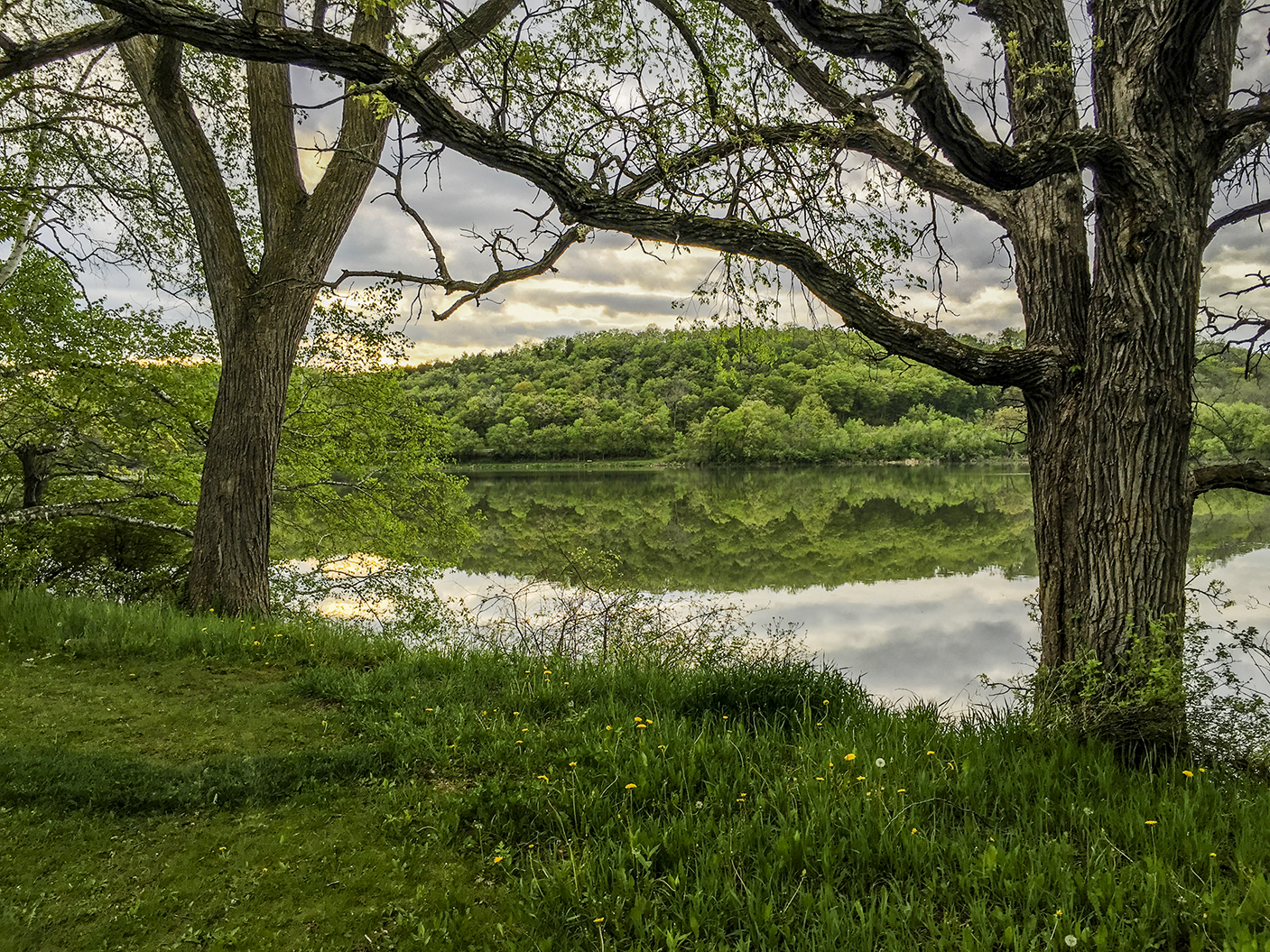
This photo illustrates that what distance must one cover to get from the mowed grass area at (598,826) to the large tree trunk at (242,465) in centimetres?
180

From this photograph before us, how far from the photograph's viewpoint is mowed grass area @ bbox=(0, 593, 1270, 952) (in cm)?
210

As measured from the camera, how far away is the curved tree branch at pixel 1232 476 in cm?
366

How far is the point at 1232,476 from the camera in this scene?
3.71 meters

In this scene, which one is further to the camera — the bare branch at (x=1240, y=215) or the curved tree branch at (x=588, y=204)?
the bare branch at (x=1240, y=215)

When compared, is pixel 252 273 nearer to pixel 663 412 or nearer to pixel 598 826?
pixel 598 826

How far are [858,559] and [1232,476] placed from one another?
1658cm

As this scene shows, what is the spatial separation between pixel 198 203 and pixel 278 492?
4.13 meters

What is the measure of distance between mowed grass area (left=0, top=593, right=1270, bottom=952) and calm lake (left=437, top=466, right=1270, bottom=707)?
10.5 feet

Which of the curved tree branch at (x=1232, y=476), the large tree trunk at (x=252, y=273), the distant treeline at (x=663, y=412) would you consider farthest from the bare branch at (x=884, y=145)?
the distant treeline at (x=663, y=412)

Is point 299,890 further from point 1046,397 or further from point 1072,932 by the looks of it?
point 1046,397

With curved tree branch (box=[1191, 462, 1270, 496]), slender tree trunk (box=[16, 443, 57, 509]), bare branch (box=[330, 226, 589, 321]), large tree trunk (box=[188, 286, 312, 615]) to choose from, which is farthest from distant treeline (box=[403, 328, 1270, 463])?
curved tree branch (box=[1191, 462, 1270, 496])

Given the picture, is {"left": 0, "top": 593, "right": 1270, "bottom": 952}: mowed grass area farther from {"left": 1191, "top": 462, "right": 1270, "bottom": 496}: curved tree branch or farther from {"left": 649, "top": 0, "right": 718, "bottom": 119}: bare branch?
{"left": 649, "top": 0, "right": 718, "bottom": 119}: bare branch

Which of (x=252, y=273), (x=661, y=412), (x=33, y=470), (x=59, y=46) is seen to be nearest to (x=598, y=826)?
(x=59, y=46)

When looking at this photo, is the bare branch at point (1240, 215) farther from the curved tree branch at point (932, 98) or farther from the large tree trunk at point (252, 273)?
the large tree trunk at point (252, 273)
